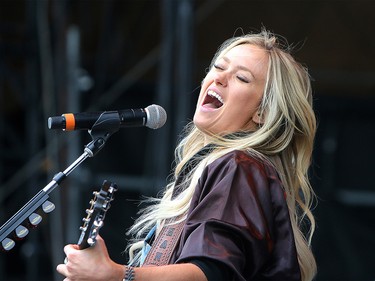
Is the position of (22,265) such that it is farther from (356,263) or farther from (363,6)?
(363,6)

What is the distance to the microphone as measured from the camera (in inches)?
92.7

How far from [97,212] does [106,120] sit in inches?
17.1

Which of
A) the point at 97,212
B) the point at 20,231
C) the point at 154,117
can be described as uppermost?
the point at 154,117

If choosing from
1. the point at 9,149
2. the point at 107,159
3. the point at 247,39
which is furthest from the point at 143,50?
the point at 247,39

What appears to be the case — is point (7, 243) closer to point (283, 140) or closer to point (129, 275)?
point (129, 275)

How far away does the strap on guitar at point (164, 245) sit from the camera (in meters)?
2.40

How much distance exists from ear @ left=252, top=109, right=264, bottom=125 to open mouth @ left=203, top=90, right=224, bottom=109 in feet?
0.35

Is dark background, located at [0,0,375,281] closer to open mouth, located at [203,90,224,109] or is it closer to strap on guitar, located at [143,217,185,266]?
open mouth, located at [203,90,224,109]

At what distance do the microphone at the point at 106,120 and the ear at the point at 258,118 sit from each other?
287mm

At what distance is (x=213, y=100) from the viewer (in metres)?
2.60

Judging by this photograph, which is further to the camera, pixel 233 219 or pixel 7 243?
pixel 7 243

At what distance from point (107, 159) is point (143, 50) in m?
1.00

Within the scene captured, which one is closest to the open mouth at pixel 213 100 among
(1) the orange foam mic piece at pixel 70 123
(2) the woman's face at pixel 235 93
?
(2) the woman's face at pixel 235 93

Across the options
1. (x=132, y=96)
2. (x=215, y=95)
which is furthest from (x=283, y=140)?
(x=132, y=96)
